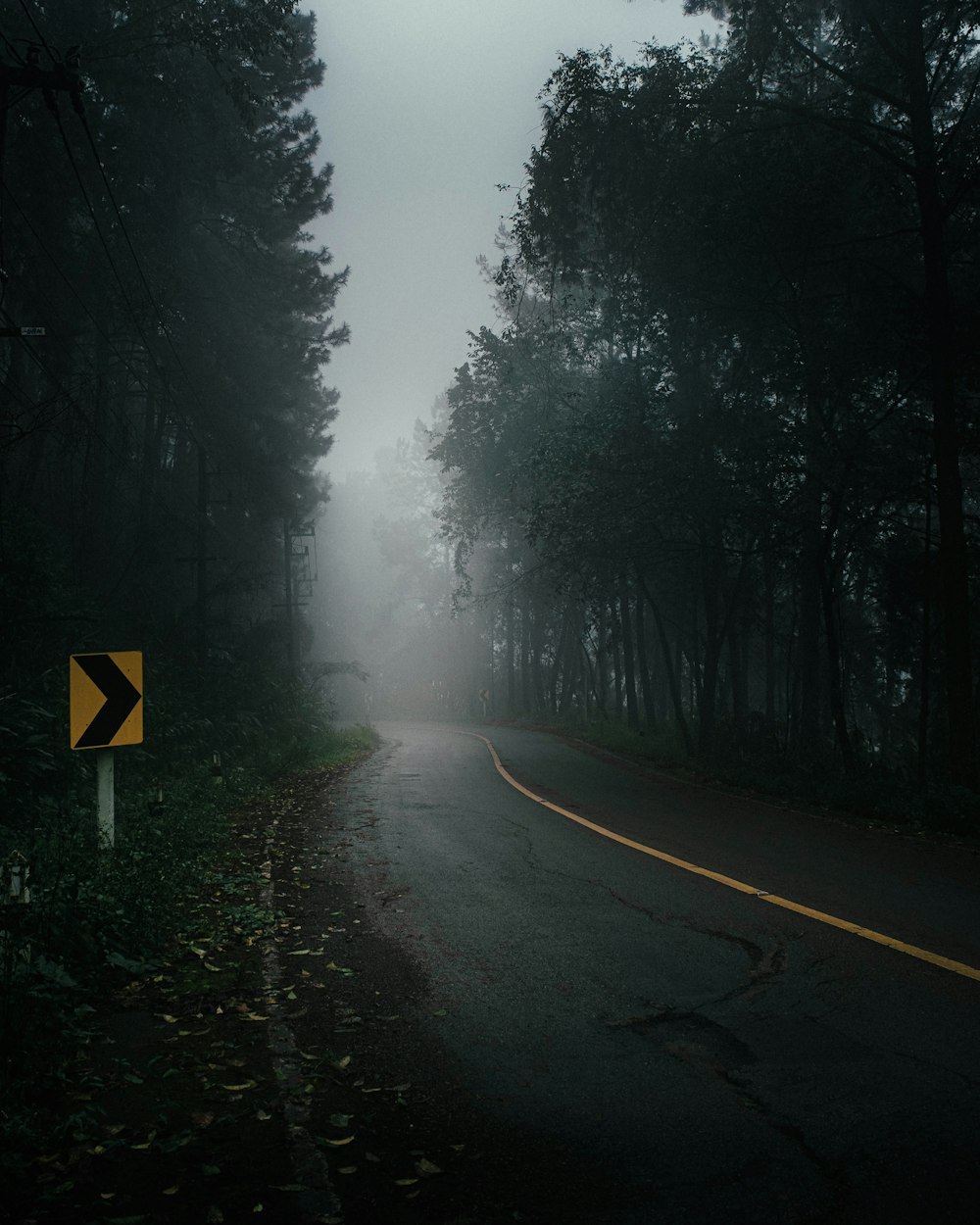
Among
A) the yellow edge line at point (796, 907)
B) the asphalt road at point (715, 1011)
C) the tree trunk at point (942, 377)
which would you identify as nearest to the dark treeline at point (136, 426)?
the asphalt road at point (715, 1011)

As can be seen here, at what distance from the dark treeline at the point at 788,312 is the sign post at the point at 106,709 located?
27.1ft

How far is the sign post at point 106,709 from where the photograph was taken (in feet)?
24.0

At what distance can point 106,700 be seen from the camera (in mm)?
7500

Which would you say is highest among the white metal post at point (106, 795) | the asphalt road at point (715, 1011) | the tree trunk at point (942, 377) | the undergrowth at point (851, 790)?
the tree trunk at point (942, 377)

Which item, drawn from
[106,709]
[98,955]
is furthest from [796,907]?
[106,709]

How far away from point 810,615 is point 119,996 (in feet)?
55.2

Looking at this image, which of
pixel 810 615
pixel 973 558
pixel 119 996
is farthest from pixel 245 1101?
pixel 810 615

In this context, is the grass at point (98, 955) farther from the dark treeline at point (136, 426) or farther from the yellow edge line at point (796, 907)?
the yellow edge line at point (796, 907)

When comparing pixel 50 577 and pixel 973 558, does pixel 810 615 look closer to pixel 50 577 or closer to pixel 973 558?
pixel 973 558

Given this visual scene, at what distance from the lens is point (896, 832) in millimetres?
10086

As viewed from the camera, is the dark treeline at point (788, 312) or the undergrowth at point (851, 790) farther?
the dark treeline at point (788, 312)

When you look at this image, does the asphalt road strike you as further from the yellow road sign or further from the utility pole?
the utility pole

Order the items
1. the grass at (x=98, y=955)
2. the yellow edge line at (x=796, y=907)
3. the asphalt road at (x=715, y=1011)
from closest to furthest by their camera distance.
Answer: the asphalt road at (x=715, y=1011) → the grass at (x=98, y=955) → the yellow edge line at (x=796, y=907)

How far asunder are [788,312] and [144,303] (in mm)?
13345
